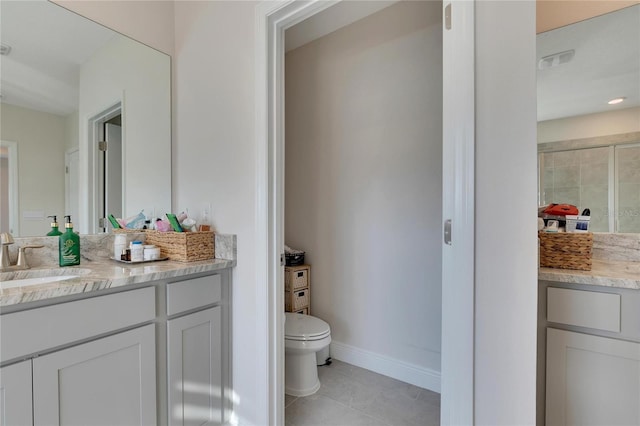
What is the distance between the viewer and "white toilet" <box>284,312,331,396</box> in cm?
181

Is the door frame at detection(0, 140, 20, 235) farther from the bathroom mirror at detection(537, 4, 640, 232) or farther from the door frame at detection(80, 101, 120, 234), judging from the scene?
the bathroom mirror at detection(537, 4, 640, 232)

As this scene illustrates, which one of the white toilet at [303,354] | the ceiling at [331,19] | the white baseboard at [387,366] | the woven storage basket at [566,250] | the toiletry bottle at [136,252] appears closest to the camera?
the woven storage basket at [566,250]

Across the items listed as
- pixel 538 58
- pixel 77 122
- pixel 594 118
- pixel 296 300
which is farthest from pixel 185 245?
pixel 594 118

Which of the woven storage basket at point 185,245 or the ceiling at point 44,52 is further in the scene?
the woven storage basket at point 185,245

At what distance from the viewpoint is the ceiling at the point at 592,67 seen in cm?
126

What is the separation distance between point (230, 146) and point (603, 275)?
1.68 metres

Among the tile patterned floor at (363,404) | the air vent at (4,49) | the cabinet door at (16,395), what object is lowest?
the tile patterned floor at (363,404)

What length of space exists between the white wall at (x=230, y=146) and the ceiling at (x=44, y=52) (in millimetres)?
478

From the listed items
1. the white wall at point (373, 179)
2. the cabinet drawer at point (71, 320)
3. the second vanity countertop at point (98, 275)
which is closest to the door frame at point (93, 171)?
the second vanity countertop at point (98, 275)

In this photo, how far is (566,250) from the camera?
117 cm

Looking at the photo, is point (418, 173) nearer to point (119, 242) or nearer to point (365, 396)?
point (365, 396)

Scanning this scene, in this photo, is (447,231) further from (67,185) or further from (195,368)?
(67,185)

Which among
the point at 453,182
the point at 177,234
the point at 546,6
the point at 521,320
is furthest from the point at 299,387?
the point at 546,6

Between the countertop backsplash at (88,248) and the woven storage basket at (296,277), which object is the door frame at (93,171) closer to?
the countertop backsplash at (88,248)
